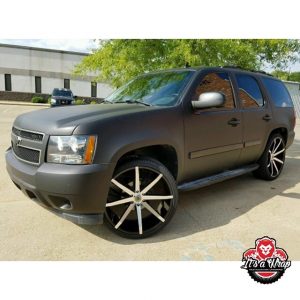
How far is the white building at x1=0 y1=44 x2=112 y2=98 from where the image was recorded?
32625 mm

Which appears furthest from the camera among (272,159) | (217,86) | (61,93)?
(61,93)

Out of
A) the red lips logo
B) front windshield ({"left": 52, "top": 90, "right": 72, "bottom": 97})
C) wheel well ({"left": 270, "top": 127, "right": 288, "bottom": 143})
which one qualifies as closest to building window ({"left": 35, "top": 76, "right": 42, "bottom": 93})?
front windshield ({"left": 52, "top": 90, "right": 72, "bottom": 97})

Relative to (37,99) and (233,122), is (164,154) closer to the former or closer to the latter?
(233,122)

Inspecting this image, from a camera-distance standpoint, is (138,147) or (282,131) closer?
(138,147)

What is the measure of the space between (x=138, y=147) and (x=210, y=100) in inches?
40.6

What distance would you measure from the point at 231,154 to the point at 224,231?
1.23 metres

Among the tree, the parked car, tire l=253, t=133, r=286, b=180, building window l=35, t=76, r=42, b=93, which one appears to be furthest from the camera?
building window l=35, t=76, r=42, b=93

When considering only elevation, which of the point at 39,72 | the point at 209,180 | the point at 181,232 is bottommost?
the point at 181,232

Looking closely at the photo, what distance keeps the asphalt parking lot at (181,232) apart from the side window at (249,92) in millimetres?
1410

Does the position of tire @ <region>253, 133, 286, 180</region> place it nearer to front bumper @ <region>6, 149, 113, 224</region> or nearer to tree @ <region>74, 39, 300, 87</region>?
tree @ <region>74, 39, 300, 87</region>

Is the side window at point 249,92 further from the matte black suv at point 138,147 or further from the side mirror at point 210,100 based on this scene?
the side mirror at point 210,100

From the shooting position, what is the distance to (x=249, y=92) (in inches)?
189

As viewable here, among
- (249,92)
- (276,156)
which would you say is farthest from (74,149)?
(276,156)

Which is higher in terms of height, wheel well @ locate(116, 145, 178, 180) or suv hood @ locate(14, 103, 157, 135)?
suv hood @ locate(14, 103, 157, 135)
